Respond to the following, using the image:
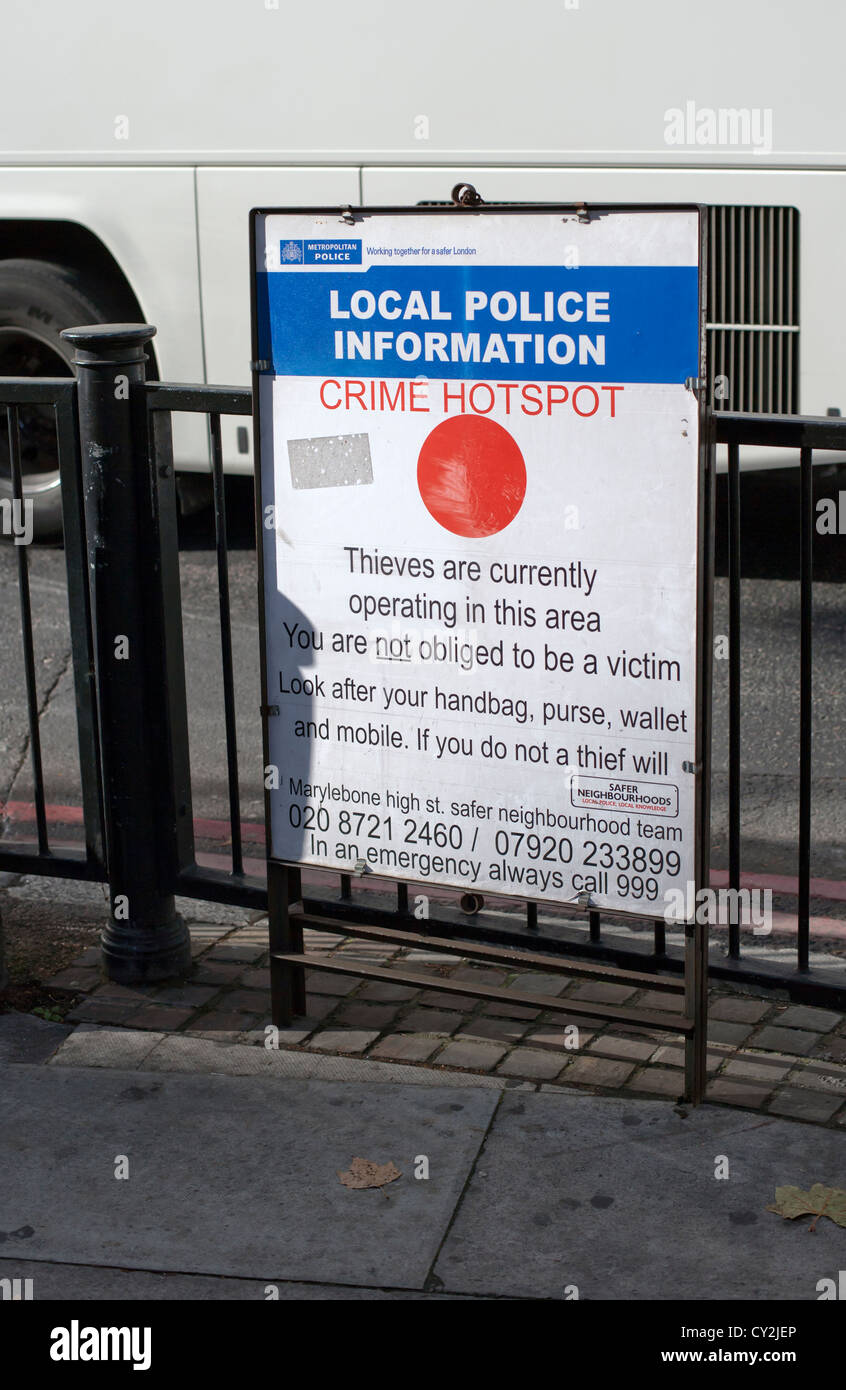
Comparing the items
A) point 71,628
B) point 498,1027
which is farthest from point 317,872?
point 71,628

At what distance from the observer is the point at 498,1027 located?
418 centimetres

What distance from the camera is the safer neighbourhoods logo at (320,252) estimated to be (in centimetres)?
364

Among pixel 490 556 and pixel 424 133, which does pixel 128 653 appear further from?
pixel 424 133

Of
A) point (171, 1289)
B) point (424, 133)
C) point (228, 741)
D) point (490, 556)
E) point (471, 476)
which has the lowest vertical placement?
point (171, 1289)

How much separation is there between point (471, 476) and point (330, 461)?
0.35m

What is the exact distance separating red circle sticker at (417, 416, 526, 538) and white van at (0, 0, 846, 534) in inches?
152

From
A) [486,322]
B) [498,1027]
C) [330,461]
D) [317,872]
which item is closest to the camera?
[486,322]

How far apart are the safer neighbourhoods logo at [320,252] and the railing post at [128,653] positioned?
522 millimetres

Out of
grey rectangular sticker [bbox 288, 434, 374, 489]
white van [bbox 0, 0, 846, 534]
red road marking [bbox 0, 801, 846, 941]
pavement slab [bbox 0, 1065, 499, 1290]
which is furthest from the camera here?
white van [bbox 0, 0, 846, 534]

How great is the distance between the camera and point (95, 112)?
770 cm

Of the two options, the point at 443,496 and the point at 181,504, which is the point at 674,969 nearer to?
the point at 443,496

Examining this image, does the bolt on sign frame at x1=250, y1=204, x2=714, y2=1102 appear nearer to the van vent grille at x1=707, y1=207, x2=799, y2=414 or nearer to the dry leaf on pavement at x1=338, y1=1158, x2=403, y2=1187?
the dry leaf on pavement at x1=338, y1=1158, x2=403, y2=1187

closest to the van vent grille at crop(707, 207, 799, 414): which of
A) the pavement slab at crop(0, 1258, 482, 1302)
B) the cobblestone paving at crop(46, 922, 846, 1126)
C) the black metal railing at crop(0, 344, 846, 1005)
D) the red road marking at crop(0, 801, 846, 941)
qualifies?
the red road marking at crop(0, 801, 846, 941)

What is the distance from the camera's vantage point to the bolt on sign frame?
135 inches
